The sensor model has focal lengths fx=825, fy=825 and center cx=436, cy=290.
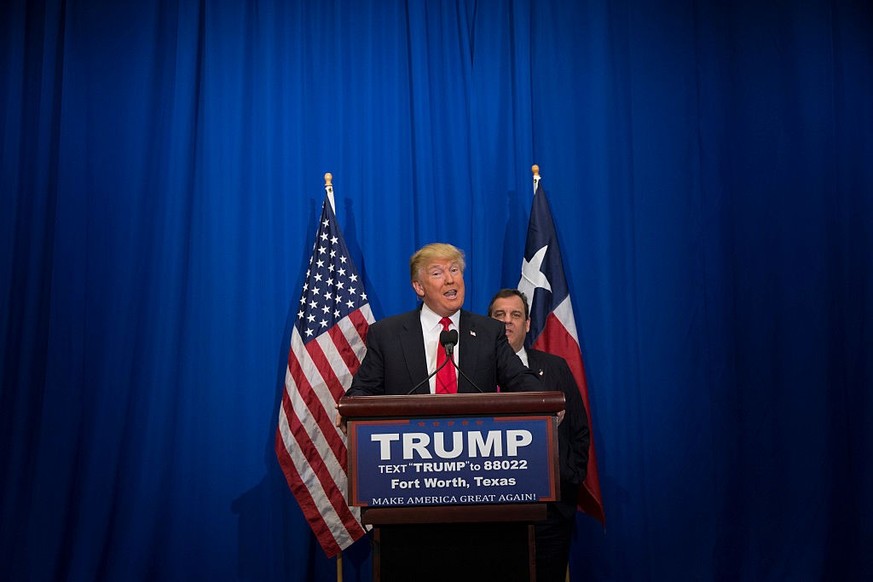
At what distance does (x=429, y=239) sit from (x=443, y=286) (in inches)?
52.2

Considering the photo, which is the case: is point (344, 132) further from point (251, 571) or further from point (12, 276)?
point (251, 571)

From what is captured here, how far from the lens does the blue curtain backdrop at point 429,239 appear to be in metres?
4.33

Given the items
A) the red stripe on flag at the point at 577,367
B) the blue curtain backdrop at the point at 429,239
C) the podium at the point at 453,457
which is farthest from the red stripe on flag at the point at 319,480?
the podium at the point at 453,457

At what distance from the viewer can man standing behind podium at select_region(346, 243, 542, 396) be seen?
9.98ft

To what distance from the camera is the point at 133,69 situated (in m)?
4.68

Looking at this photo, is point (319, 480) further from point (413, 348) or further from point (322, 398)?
point (413, 348)

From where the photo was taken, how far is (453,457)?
236 centimetres

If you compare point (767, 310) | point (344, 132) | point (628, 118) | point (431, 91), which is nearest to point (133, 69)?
point (344, 132)

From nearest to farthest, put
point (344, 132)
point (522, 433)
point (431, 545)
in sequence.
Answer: point (522, 433)
point (431, 545)
point (344, 132)

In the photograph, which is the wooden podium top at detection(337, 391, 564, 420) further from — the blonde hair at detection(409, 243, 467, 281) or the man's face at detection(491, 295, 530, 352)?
the man's face at detection(491, 295, 530, 352)

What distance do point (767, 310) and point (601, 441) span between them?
3.82 feet

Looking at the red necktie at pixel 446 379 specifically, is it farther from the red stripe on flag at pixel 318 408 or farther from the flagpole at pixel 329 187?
the flagpole at pixel 329 187

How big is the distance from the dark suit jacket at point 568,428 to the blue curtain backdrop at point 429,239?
72 cm

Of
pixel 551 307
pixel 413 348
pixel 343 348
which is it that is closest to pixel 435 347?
pixel 413 348
